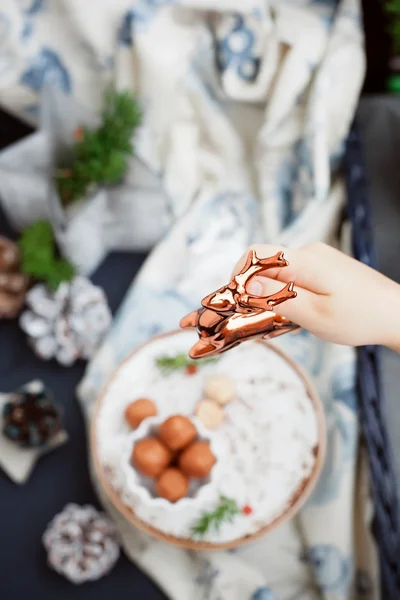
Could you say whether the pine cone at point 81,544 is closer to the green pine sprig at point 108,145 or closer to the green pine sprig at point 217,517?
the green pine sprig at point 217,517

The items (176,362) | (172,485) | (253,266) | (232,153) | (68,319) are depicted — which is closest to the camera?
(253,266)

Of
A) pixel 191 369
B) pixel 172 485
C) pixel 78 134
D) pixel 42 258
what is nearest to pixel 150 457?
pixel 172 485

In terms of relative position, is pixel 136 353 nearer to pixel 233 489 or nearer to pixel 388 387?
pixel 233 489

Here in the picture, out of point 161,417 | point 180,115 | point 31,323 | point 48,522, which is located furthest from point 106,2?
point 48,522

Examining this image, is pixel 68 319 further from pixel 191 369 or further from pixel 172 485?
pixel 172 485

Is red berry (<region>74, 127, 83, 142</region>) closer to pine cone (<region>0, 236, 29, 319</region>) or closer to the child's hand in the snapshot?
pine cone (<region>0, 236, 29, 319</region>)
